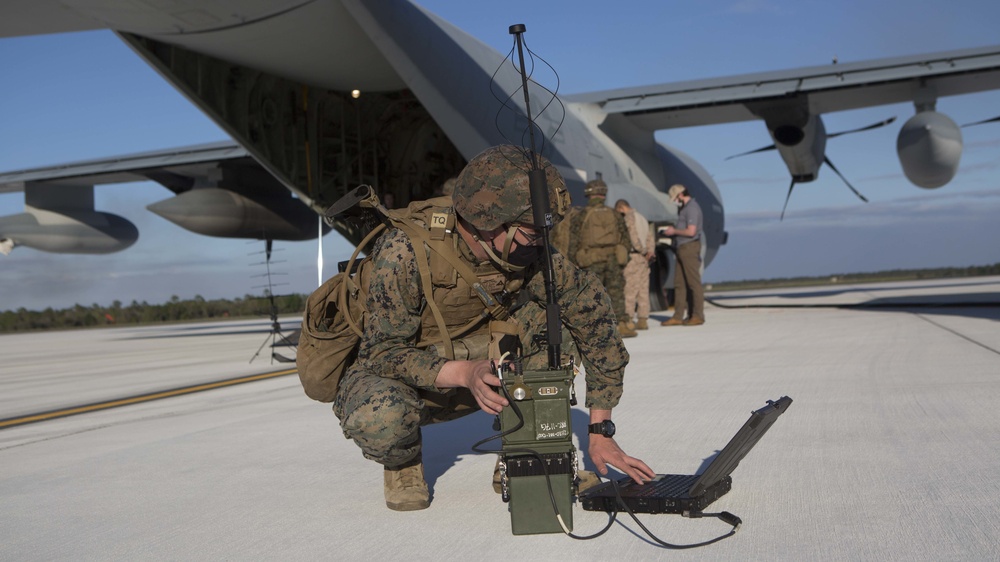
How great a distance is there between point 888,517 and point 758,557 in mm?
538

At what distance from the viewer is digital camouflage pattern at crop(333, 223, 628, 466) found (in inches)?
103

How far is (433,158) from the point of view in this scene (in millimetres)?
13516

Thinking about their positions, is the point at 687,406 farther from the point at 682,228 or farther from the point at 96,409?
the point at 682,228

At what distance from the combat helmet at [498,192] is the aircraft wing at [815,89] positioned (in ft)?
37.8

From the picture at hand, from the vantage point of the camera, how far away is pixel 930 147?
12.0m

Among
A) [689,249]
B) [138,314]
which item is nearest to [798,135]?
[689,249]

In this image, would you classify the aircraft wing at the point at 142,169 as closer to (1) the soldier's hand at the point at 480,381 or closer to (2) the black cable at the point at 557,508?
(1) the soldier's hand at the point at 480,381

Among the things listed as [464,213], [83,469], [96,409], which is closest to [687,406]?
[464,213]

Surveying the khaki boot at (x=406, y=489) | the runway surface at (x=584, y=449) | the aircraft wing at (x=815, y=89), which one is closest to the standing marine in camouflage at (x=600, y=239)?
the runway surface at (x=584, y=449)

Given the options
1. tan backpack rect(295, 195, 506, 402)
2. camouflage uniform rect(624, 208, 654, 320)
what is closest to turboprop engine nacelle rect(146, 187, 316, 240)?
camouflage uniform rect(624, 208, 654, 320)

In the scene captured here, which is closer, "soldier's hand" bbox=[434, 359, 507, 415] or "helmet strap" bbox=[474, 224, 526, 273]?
"soldier's hand" bbox=[434, 359, 507, 415]

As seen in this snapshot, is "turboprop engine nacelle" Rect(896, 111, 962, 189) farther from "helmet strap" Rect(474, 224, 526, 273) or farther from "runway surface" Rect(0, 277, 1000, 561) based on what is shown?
"helmet strap" Rect(474, 224, 526, 273)

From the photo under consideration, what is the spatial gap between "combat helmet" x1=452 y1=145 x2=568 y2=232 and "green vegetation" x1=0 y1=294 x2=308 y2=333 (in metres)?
29.8

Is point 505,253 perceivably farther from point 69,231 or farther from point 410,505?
point 69,231
